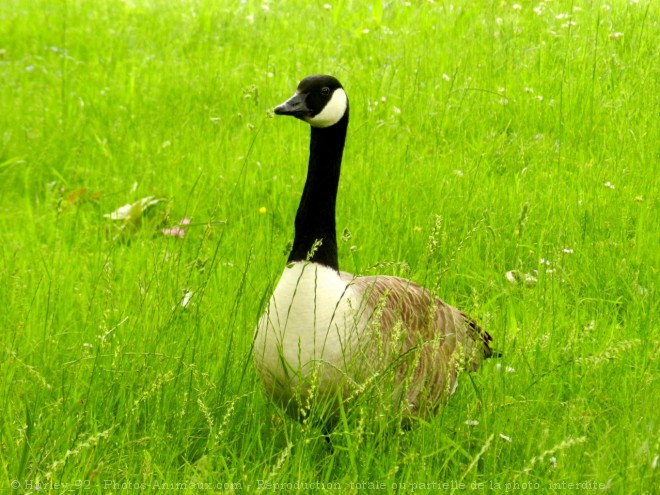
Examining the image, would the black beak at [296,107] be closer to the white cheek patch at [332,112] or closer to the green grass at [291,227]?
the white cheek patch at [332,112]

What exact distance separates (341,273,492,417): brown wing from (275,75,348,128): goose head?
66 centimetres

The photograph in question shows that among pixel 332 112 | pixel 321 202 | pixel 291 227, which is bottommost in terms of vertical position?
pixel 291 227

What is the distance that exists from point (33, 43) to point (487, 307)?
5.86m

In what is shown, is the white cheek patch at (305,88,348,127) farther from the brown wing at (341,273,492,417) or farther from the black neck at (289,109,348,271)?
the brown wing at (341,273,492,417)

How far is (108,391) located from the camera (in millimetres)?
3402

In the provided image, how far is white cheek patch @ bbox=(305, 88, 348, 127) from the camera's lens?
144 inches

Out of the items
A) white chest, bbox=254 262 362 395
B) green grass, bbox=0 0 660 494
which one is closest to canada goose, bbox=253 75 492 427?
white chest, bbox=254 262 362 395

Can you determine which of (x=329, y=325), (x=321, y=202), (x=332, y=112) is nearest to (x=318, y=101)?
(x=332, y=112)

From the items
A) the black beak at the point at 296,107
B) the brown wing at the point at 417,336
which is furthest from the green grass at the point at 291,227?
the black beak at the point at 296,107

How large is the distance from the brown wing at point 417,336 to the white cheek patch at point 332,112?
63 centimetres

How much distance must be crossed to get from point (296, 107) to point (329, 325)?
86 centimetres

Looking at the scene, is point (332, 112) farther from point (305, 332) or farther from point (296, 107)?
point (305, 332)

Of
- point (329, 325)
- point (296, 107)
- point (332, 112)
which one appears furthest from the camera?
point (332, 112)

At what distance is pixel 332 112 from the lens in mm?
3678
